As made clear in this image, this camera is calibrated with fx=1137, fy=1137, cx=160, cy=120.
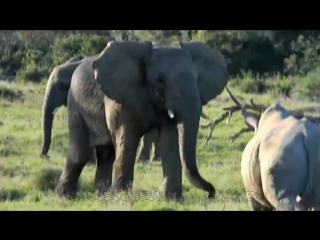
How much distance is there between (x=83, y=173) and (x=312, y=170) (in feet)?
17.6

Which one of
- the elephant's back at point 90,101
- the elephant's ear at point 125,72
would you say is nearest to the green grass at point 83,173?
the elephant's back at point 90,101

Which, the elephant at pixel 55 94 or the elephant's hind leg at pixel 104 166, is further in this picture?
the elephant at pixel 55 94

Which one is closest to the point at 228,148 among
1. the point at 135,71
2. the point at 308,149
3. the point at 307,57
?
the point at 135,71

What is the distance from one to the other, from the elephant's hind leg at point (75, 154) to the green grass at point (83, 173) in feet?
0.46

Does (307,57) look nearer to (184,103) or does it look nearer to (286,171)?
(184,103)

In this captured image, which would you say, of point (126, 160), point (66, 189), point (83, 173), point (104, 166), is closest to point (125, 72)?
point (126, 160)

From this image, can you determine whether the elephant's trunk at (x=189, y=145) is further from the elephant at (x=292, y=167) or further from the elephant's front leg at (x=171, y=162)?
the elephant at (x=292, y=167)

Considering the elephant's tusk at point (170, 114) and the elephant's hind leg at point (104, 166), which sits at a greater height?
the elephant's tusk at point (170, 114)

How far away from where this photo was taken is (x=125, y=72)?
1029cm

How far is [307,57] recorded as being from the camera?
81.0 feet

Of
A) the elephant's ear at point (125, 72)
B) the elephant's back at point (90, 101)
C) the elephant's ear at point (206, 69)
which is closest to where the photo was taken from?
the elephant's ear at point (125, 72)

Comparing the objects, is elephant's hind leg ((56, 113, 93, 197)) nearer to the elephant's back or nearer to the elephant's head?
the elephant's back

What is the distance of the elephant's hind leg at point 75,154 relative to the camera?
11062 mm
